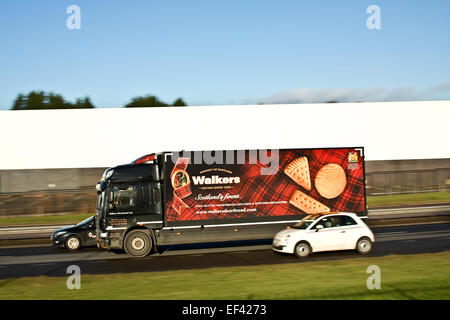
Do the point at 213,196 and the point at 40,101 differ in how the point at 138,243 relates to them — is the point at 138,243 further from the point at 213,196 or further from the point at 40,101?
the point at 40,101

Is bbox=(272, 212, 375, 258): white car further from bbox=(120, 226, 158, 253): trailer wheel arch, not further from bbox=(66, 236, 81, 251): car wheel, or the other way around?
bbox=(66, 236, 81, 251): car wheel

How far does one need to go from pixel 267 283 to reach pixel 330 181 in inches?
321

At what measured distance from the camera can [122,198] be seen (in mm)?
17094

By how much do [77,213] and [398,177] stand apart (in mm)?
26276

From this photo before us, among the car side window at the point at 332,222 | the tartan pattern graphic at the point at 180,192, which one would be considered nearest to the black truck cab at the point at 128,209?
the tartan pattern graphic at the point at 180,192

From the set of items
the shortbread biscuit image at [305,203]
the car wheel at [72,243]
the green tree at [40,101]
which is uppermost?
the green tree at [40,101]

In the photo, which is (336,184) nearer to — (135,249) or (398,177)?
(135,249)

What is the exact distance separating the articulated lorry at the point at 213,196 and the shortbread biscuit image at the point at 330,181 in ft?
0.12

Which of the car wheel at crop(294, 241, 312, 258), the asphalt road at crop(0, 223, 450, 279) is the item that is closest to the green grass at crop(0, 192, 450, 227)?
the asphalt road at crop(0, 223, 450, 279)

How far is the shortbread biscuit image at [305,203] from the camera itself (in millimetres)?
17797

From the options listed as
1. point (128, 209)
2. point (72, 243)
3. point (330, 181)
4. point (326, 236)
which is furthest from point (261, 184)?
point (72, 243)

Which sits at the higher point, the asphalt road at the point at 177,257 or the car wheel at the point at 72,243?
the car wheel at the point at 72,243

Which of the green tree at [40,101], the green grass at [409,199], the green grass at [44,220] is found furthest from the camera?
the green tree at [40,101]

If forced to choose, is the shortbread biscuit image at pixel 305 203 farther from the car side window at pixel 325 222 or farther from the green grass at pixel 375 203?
the green grass at pixel 375 203
